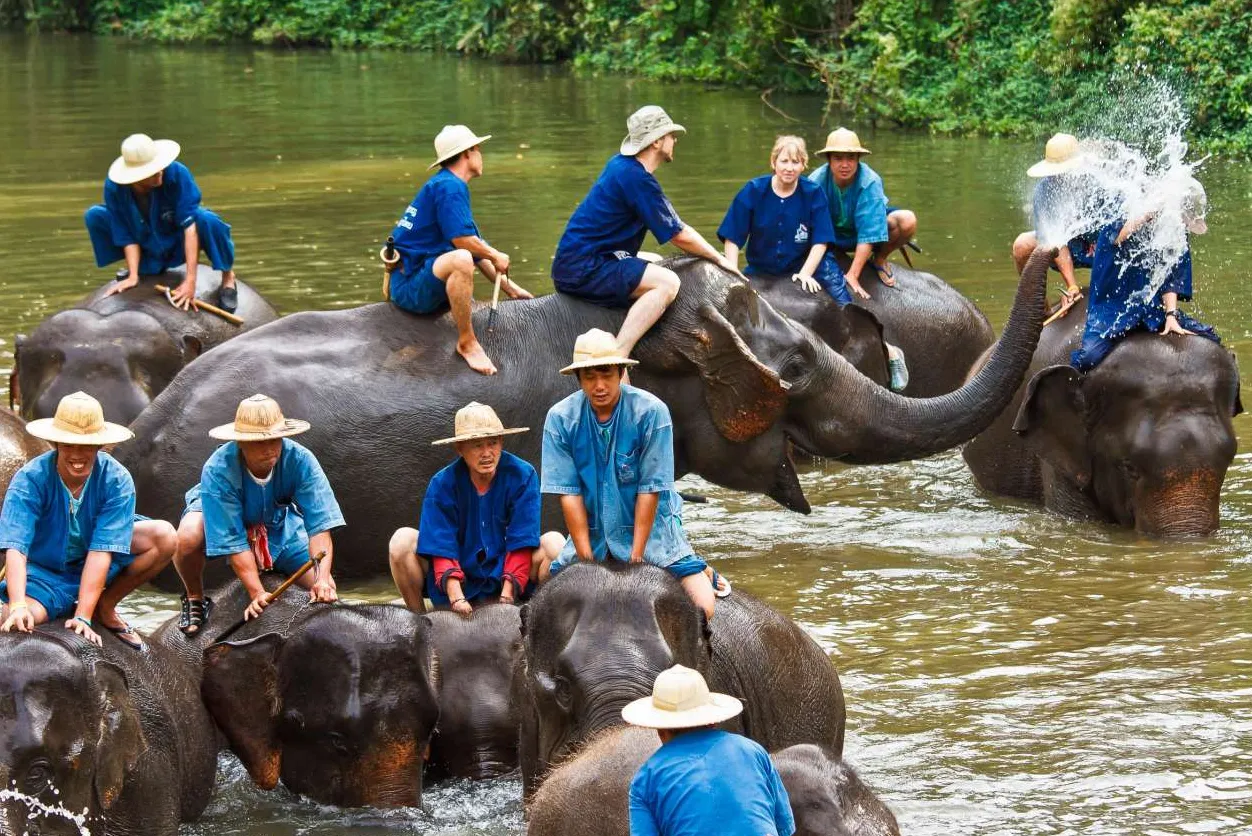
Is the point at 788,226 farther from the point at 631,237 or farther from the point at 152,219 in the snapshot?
the point at 152,219

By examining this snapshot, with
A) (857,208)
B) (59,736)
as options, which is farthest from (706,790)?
(857,208)

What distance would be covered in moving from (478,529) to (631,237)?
2.33 m

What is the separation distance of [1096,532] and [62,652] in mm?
Answer: 5587

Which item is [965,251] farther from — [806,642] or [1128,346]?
[806,642]

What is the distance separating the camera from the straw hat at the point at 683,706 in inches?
192

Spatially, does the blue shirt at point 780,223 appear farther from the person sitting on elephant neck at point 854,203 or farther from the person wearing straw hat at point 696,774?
the person wearing straw hat at point 696,774

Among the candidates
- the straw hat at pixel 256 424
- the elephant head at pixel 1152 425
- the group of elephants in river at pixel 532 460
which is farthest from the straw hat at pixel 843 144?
the straw hat at pixel 256 424

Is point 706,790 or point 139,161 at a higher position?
point 139,161

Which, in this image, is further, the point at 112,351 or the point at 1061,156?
the point at 112,351

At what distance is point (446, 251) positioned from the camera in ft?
32.0

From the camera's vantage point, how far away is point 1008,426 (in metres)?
11.3

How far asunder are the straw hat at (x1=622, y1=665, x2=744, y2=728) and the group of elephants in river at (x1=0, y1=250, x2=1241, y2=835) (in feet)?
2.02

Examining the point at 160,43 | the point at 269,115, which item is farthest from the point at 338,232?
the point at 160,43

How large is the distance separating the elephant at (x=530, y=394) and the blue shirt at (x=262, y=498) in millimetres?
1510
